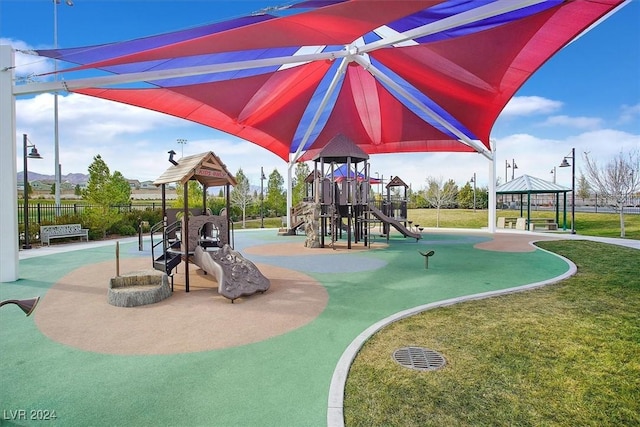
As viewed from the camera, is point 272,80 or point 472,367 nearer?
point 472,367

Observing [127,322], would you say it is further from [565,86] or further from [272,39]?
[565,86]

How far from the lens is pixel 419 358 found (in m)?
4.05

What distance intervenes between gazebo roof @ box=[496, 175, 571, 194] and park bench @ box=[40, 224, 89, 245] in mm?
25739

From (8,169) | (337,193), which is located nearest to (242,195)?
(337,193)

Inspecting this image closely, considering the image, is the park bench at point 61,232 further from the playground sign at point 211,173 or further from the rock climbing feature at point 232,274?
the rock climbing feature at point 232,274

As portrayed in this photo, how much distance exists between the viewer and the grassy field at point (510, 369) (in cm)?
297

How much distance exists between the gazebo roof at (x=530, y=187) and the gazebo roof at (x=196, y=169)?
21.8 meters

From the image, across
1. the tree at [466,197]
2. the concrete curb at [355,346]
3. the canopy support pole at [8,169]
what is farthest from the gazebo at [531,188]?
the canopy support pole at [8,169]

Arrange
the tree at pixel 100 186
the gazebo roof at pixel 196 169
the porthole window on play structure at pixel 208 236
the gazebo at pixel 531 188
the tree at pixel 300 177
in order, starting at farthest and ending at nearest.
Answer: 1. the tree at pixel 300 177
2. the gazebo at pixel 531 188
3. the tree at pixel 100 186
4. the porthole window on play structure at pixel 208 236
5. the gazebo roof at pixel 196 169

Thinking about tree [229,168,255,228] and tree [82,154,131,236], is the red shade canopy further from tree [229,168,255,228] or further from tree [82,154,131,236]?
tree [229,168,255,228]

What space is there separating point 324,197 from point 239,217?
2122cm

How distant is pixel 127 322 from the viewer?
17.8 feet

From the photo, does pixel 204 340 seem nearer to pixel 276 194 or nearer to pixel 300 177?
pixel 276 194

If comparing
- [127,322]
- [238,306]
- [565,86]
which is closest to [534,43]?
[238,306]
